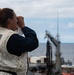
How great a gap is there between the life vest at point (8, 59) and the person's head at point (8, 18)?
0.09 meters

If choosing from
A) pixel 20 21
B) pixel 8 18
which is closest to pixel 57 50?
pixel 20 21

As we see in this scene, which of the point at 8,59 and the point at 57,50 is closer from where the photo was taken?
the point at 8,59

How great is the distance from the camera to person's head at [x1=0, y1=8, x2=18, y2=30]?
5.23m

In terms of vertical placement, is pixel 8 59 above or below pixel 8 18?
below

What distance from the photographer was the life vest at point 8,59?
5.15 m

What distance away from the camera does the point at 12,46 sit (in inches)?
205

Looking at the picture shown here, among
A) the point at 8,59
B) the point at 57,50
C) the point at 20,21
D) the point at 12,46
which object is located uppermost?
the point at 20,21

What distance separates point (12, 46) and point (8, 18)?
33cm

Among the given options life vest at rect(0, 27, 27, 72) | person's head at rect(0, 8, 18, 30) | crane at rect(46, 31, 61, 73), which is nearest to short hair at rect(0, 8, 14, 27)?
person's head at rect(0, 8, 18, 30)

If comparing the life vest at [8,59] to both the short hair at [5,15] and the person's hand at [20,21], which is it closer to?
the short hair at [5,15]

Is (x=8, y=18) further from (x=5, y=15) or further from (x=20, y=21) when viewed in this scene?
(x=20, y=21)

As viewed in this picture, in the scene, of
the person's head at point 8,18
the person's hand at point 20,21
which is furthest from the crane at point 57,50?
the person's head at point 8,18

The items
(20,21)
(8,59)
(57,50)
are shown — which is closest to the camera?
(8,59)

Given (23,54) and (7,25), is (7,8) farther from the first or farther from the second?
(23,54)
